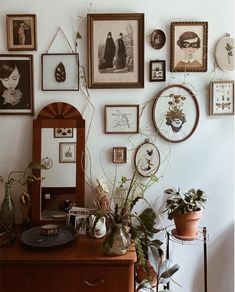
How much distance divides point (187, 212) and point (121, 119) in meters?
0.66

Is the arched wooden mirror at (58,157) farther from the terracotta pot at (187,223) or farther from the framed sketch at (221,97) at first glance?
the framed sketch at (221,97)

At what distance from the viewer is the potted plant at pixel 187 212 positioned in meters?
1.86

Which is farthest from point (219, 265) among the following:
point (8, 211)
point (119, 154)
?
point (8, 211)

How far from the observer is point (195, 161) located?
2066 millimetres

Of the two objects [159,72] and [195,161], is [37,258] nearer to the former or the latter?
[195,161]

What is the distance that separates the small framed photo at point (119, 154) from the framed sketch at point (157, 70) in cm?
45

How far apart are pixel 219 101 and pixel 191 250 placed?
3.07 ft

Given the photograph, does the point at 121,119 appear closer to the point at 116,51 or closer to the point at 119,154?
the point at 119,154

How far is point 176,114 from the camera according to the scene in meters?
2.04

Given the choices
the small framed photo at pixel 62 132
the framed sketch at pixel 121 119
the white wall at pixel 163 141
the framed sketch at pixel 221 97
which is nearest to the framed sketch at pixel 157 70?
the white wall at pixel 163 141

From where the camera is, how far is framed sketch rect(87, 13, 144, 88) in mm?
1980

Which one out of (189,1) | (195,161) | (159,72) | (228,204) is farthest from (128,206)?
(189,1)

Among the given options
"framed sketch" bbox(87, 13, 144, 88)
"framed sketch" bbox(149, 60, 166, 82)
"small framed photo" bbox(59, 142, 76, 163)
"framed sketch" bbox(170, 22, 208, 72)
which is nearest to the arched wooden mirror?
"small framed photo" bbox(59, 142, 76, 163)

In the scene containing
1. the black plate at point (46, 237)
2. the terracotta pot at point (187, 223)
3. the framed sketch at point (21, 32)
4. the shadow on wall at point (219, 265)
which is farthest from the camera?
the shadow on wall at point (219, 265)
